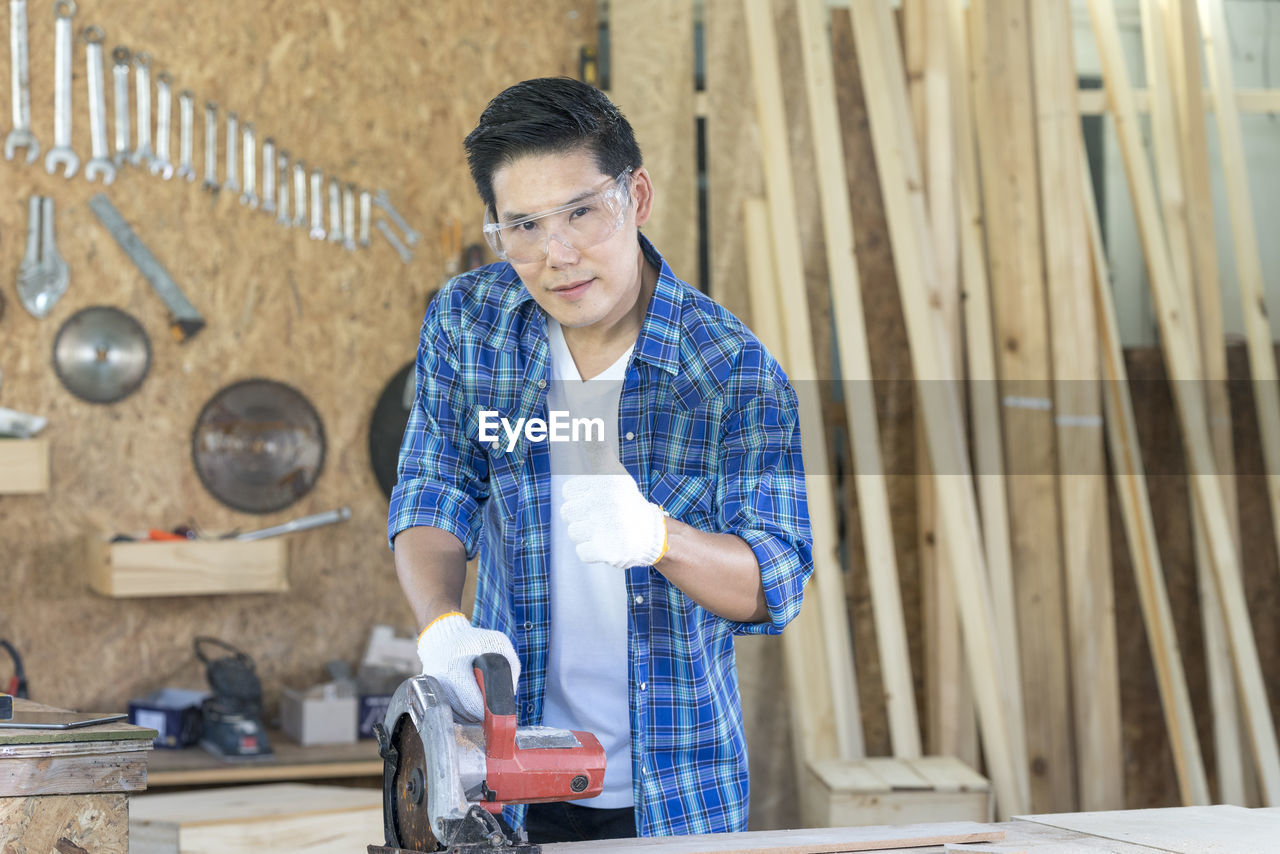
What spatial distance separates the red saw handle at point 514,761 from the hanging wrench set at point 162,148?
109 inches

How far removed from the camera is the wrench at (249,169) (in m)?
3.82

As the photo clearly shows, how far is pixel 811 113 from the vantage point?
350 cm

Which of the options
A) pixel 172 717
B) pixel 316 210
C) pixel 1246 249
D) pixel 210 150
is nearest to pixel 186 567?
pixel 172 717

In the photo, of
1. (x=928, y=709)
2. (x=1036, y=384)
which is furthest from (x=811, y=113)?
(x=928, y=709)

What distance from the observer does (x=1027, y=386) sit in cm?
335

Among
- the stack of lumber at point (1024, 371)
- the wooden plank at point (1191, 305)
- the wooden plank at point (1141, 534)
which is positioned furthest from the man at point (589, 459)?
the wooden plank at point (1191, 305)

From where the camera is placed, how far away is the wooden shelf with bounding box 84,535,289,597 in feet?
11.3

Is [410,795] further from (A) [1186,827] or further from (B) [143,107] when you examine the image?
(B) [143,107]

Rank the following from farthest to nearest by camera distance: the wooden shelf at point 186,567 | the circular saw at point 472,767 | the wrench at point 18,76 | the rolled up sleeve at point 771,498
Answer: the wrench at point 18,76, the wooden shelf at point 186,567, the rolled up sleeve at point 771,498, the circular saw at point 472,767

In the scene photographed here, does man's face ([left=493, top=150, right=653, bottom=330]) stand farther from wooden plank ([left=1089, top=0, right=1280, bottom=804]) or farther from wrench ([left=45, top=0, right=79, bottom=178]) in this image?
wrench ([left=45, top=0, right=79, bottom=178])

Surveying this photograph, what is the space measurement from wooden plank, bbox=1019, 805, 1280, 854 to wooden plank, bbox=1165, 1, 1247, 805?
5.21 ft

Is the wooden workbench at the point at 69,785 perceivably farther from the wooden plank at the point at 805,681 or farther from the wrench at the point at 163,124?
the wrench at the point at 163,124

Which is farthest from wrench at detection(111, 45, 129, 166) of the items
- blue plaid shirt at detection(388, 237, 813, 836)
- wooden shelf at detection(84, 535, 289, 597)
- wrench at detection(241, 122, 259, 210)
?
blue plaid shirt at detection(388, 237, 813, 836)

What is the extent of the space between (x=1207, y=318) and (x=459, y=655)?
264cm
